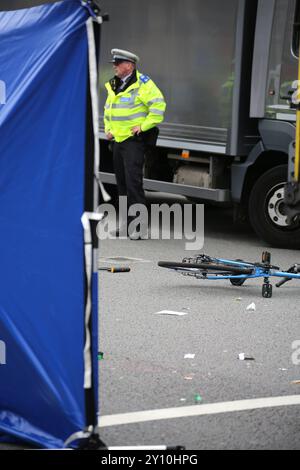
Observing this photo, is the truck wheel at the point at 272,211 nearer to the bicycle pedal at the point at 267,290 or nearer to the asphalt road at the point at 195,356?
the asphalt road at the point at 195,356

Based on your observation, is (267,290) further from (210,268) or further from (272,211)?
(272,211)

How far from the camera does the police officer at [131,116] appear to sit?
38.6 feet

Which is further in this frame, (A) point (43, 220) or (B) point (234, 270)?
(B) point (234, 270)

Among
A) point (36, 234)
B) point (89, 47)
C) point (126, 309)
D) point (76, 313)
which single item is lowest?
point (126, 309)

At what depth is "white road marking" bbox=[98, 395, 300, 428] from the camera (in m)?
5.45

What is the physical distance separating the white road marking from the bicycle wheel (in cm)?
297

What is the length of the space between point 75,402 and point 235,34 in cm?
740

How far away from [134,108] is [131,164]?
0.63m

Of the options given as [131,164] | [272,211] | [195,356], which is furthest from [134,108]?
[195,356]

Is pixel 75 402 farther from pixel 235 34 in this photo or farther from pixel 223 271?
pixel 235 34

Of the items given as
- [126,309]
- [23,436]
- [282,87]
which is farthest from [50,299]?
[282,87]

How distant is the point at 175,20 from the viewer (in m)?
12.1

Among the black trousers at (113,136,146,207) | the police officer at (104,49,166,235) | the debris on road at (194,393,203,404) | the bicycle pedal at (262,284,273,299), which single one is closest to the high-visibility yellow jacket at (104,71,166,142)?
the police officer at (104,49,166,235)

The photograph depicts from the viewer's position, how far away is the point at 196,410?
224 inches
